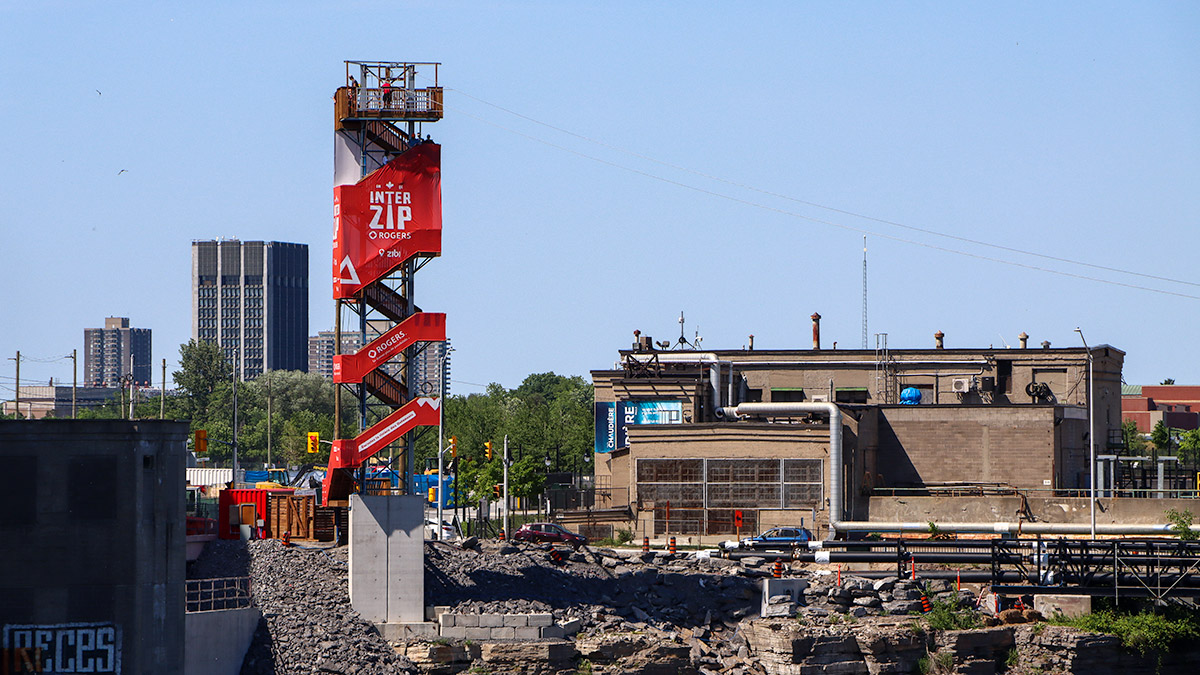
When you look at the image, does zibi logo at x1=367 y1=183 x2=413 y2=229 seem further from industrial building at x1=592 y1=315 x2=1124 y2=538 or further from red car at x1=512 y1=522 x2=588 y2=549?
industrial building at x1=592 y1=315 x2=1124 y2=538

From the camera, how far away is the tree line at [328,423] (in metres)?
89.6

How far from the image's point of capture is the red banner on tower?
45688 mm

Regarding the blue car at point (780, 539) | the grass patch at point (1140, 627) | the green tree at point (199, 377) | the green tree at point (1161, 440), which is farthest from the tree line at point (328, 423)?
the green tree at point (1161, 440)

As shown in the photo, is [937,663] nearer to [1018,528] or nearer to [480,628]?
[1018,528]

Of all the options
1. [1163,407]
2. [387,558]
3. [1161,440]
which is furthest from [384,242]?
[1163,407]

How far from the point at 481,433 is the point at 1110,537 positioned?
65.2 metres

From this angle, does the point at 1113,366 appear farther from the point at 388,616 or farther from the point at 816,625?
the point at 388,616

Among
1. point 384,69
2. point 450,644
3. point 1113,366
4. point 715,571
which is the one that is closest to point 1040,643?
point 715,571

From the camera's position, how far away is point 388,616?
43562mm

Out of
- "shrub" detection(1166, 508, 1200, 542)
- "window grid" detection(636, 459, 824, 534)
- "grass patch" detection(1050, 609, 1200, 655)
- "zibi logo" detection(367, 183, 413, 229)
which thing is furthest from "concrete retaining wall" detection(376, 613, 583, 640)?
"shrub" detection(1166, 508, 1200, 542)

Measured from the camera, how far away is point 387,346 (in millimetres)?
45562

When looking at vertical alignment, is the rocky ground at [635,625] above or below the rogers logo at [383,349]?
below

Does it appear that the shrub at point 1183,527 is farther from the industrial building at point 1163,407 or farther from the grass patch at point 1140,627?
the industrial building at point 1163,407

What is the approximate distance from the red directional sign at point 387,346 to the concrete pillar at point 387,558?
13.4ft
